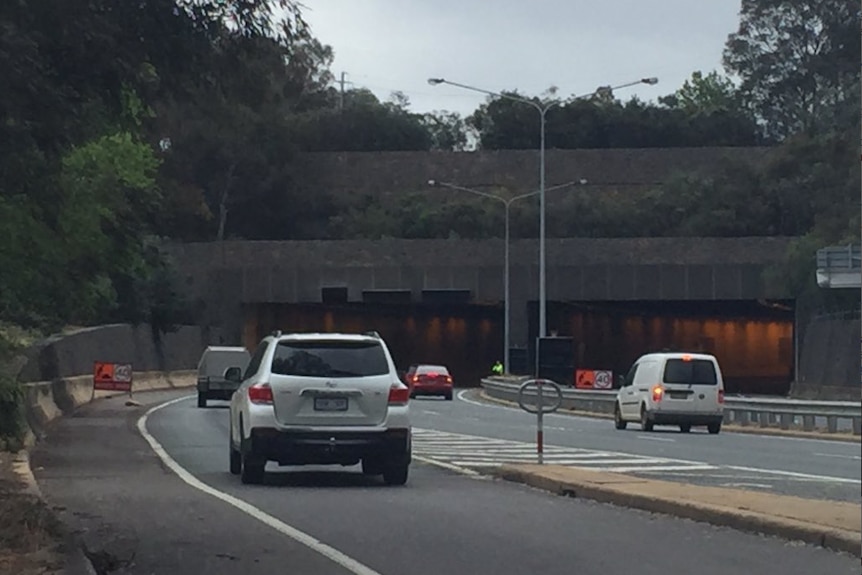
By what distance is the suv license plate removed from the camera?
1914 cm

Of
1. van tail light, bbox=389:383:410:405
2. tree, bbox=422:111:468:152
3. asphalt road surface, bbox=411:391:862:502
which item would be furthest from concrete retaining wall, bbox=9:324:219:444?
tree, bbox=422:111:468:152

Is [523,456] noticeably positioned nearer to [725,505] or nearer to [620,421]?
[725,505]

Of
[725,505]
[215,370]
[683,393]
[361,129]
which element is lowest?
[725,505]

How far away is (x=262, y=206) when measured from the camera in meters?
101

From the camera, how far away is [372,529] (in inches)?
582

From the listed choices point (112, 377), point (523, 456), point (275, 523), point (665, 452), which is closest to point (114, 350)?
point (112, 377)

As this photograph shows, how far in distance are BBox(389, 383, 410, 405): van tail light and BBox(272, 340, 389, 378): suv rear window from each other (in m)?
0.30

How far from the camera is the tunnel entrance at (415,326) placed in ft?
274

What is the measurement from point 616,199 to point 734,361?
88.0 feet

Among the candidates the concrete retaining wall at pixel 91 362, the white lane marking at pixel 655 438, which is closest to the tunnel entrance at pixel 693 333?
the concrete retaining wall at pixel 91 362

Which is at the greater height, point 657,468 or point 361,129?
point 361,129

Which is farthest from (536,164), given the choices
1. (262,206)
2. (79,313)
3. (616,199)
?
(79,313)

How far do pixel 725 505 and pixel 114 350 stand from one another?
49443mm

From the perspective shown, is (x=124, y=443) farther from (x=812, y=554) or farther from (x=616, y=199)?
(x=616, y=199)
